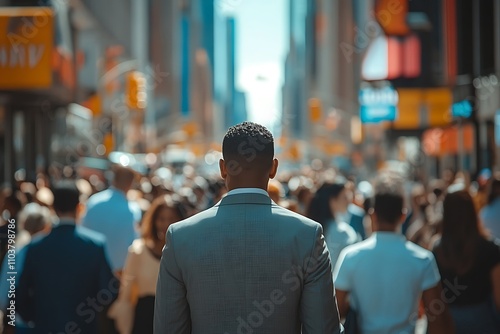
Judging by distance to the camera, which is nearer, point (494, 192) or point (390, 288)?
point (390, 288)

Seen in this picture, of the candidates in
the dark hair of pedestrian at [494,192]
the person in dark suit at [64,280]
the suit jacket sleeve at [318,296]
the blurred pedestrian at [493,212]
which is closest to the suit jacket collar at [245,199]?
the suit jacket sleeve at [318,296]

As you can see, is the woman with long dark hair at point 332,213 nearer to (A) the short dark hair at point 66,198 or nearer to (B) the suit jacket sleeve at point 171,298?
(A) the short dark hair at point 66,198

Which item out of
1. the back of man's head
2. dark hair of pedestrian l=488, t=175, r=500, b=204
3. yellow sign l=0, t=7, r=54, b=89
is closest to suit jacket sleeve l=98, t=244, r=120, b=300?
the back of man's head

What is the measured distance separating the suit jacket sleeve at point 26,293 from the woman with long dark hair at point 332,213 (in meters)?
2.81

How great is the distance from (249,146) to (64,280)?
2.68m

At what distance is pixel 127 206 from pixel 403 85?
38.5 meters

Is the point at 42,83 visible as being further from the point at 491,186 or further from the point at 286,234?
the point at 286,234

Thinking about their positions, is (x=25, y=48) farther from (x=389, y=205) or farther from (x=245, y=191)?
(x=245, y=191)

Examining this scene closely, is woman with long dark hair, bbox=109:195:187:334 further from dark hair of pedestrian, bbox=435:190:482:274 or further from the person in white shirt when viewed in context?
dark hair of pedestrian, bbox=435:190:482:274

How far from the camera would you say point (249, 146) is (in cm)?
379

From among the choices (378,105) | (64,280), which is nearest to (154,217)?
(64,280)

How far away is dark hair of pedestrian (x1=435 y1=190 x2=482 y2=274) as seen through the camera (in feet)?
19.1

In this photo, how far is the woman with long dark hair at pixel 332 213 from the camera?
7.94 meters

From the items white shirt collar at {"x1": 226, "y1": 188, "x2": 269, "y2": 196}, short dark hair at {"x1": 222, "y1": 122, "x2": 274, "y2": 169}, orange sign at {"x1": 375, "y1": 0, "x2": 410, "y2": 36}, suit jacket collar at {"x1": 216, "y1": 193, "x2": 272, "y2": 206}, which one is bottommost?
suit jacket collar at {"x1": 216, "y1": 193, "x2": 272, "y2": 206}
